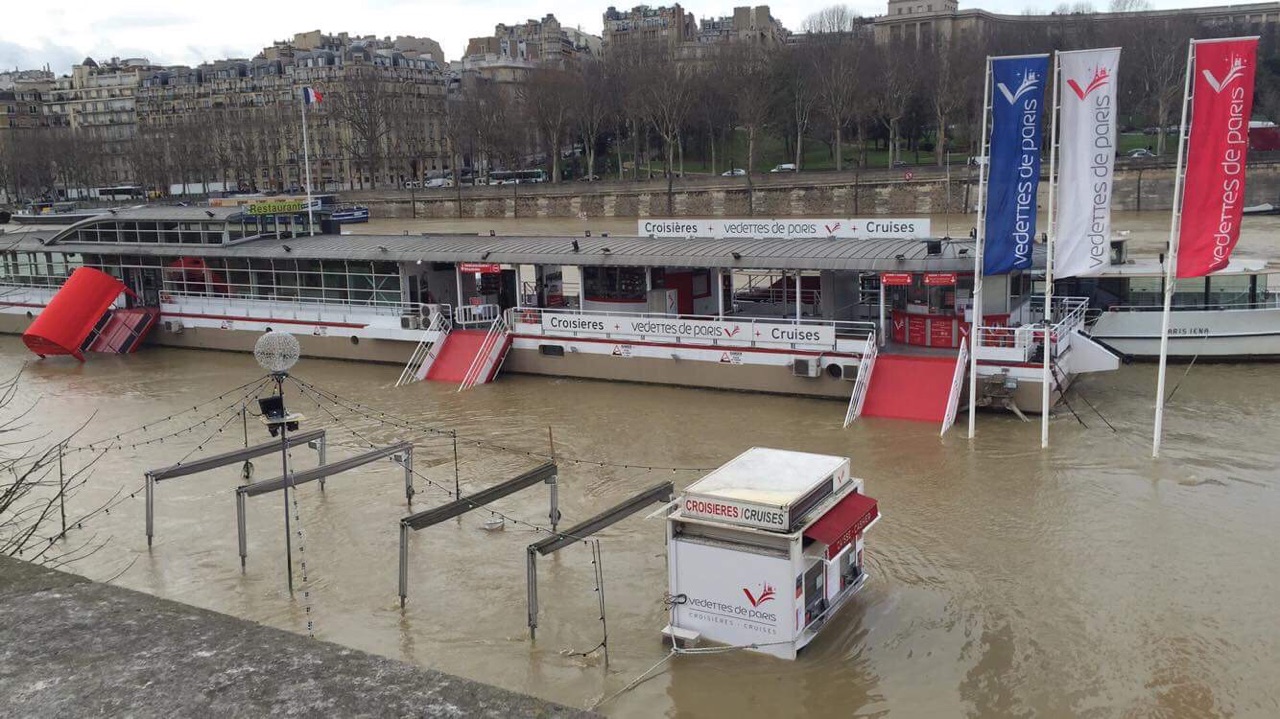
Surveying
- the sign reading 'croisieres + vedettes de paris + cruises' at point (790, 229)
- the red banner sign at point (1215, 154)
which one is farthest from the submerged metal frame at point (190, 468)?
the red banner sign at point (1215, 154)

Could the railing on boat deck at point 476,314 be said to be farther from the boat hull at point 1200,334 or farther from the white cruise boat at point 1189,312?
the boat hull at point 1200,334

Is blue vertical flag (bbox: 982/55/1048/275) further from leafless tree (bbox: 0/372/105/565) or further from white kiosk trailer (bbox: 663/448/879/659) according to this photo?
leafless tree (bbox: 0/372/105/565)

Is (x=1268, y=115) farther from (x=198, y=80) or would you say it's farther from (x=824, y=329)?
(x=198, y=80)

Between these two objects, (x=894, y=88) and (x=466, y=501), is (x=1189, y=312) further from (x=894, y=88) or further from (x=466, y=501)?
(x=894, y=88)

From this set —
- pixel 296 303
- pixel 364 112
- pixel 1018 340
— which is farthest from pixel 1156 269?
pixel 364 112

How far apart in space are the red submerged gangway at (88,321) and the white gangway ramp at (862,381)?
2624 cm

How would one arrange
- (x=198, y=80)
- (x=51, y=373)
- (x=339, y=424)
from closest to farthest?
(x=339, y=424)
(x=51, y=373)
(x=198, y=80)

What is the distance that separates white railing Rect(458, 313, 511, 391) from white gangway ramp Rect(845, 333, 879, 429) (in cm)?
1050

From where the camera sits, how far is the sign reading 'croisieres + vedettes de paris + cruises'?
29.1m

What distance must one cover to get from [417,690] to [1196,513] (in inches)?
677

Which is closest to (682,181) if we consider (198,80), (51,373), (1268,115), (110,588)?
(1268,115)

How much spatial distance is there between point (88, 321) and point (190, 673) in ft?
123

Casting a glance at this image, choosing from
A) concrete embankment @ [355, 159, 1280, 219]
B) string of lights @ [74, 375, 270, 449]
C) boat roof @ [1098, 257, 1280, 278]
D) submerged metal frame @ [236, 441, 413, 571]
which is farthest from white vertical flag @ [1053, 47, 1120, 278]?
concrete embankment @ [355, 159, 1280, 219]

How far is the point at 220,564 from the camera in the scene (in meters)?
17.8
